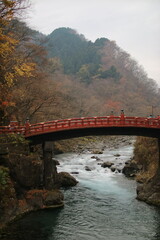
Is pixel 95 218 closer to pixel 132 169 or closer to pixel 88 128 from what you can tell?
pixel 88 128

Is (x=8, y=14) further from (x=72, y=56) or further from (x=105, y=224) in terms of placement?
(x=72, y=56)

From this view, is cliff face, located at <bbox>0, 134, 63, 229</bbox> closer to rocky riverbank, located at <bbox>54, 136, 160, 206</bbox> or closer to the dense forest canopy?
the dense forest canopy

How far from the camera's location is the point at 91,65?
11356 cm

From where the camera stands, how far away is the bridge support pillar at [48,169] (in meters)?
24.6

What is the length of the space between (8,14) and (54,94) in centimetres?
1472

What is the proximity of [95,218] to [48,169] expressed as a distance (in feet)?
22.8

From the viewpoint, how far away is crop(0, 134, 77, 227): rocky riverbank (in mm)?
20219

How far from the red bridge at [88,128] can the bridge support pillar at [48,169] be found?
2.92ft

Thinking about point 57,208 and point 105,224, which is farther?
point 57,208

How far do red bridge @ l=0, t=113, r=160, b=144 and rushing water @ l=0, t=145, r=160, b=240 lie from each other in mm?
6306

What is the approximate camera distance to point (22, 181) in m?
22.3

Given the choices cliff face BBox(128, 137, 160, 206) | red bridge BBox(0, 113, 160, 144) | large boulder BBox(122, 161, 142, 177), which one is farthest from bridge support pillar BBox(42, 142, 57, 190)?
large boulder BBox(122, 161, 142, 177)

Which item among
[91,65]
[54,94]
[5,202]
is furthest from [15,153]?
[91,65]

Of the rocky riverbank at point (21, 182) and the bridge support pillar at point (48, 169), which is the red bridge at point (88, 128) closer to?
the bridge support pillar at point (48, 169)
